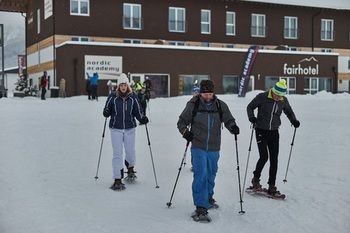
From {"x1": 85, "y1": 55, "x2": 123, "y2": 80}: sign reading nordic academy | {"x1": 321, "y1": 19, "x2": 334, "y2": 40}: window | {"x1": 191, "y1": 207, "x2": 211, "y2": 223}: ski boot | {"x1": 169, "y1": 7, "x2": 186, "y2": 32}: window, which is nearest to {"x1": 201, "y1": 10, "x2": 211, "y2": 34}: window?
{"x1": 169, "y1": 7, "x2": 186, "y2": 32}: window

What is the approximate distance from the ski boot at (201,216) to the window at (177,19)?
3231 centimetres

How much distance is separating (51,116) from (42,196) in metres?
11.9

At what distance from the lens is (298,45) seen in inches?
1671

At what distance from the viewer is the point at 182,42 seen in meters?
38.2

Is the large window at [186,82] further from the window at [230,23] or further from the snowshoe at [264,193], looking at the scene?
the snowshoe at [264,193]

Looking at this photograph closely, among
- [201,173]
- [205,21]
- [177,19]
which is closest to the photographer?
[201,173]

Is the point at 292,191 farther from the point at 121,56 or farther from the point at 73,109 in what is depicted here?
the point at 121,56

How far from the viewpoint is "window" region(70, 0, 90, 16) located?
34.9 meters

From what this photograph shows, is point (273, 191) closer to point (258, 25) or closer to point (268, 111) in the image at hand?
point (268, 111)

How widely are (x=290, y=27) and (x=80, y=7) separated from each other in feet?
56.8

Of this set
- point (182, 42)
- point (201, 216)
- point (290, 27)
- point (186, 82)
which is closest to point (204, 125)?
point (201, 216)

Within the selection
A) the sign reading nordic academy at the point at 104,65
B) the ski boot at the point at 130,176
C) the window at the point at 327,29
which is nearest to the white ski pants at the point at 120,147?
the ski boot at the point at 130,176

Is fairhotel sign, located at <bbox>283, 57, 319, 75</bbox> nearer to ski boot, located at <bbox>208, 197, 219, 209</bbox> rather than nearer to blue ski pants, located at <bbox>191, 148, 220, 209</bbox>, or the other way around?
ski boot, located at <bbox>208, 197, 219, 209</bbox>

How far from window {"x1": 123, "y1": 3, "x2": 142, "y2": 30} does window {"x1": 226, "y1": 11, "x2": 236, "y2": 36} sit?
7.14 metres
